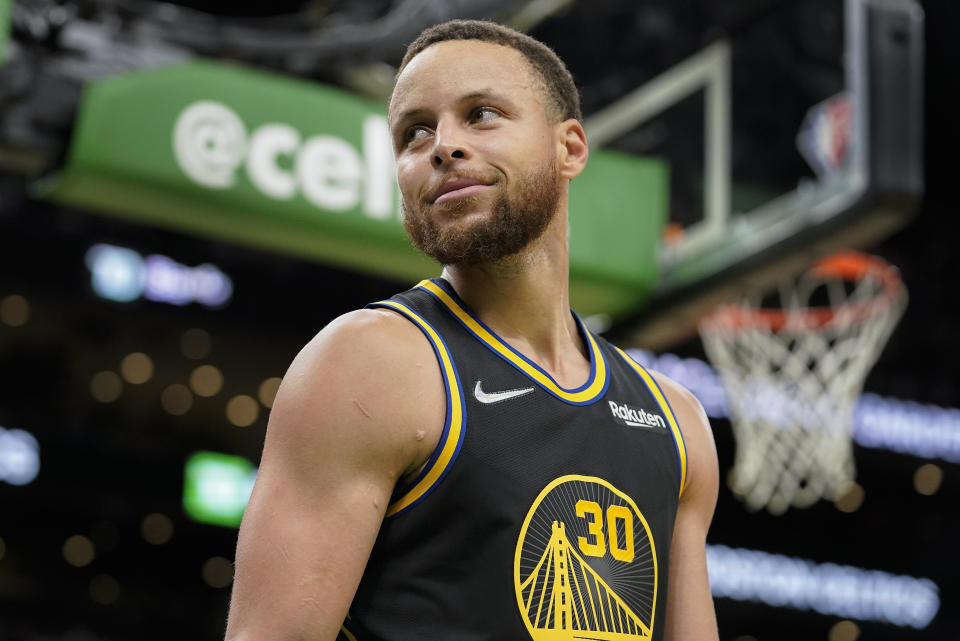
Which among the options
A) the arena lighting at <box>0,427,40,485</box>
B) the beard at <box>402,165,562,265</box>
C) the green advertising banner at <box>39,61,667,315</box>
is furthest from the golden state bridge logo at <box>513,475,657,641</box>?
the arena lighting at <box>0,427,40,485</box>

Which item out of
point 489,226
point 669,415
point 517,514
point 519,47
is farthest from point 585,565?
point 519,47

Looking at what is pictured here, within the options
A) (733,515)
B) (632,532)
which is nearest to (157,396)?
(733,515)

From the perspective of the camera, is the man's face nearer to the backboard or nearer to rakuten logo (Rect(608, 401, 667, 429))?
rakuten logo (Rect(608, 401, 667, 429))

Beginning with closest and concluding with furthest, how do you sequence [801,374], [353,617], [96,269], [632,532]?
1. [353,617]
2. [632,532]
3. [801,374]
4. [96,269]

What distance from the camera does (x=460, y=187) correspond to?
71.4 inches

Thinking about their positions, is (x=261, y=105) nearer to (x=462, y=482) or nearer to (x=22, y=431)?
(x=462, y=482)

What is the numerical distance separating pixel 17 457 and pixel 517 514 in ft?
38.3

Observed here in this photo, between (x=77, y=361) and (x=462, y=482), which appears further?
(x=77, y=361)

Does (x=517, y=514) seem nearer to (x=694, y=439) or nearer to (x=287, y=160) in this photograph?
(x=694, y=439)

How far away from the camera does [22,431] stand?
12.6 meters

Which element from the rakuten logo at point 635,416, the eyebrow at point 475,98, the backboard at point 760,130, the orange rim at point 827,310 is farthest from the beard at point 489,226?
the orange rim at point 827,310

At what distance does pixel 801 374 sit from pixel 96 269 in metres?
7.13

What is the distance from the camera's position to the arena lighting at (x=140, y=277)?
12.5m

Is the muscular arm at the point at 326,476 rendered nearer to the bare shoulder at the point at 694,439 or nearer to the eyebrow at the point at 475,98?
the eyebrow at the point at 475,98
